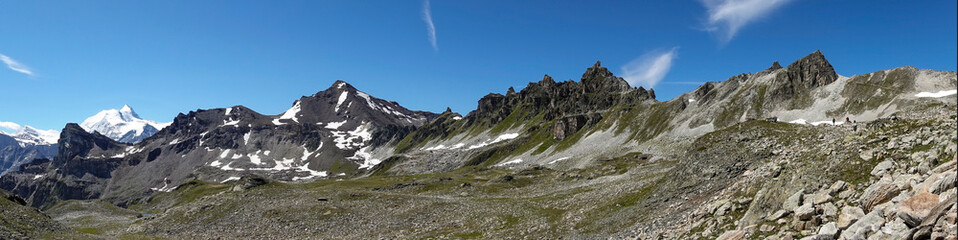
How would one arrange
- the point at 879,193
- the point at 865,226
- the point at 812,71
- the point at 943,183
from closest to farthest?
the point at 943,183, the point at 865,226, the point at 879,193, the point at 812,71

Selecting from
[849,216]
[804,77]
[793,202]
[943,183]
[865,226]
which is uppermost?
[804,77]

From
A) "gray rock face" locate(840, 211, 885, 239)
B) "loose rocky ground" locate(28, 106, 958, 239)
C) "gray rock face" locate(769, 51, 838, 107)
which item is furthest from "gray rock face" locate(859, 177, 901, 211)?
"gray rock face" locate(769, 51, 838, 107)

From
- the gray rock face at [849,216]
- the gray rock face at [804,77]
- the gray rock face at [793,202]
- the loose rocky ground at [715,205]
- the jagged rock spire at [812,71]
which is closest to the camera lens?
the gray rock face at [849,216]

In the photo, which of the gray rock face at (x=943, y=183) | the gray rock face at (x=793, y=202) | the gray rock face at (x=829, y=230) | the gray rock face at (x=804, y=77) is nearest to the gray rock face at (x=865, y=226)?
the gray rock face at (x=829, y=230)

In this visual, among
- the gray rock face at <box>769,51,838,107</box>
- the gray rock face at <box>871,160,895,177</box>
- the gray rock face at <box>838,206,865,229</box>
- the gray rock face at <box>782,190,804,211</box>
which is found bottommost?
the gray rock face at <box>838,206,865,229</box>

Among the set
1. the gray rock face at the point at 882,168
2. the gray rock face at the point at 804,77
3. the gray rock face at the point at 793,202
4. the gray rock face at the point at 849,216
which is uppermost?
the gray rock face at the point at 804,77

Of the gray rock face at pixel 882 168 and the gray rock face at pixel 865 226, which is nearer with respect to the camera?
the gray rock face at pixel 865 226

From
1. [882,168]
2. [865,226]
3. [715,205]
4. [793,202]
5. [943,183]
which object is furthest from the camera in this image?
[715,205]

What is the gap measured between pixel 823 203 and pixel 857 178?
3.07 metres

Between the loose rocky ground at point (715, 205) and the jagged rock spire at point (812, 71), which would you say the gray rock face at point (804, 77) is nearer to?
the jagged rock spire at point (812, 71)

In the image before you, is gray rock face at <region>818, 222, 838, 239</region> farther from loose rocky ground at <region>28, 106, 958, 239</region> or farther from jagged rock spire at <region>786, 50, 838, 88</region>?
jagged rock spire at <region>786, 50, 838, 88</region>

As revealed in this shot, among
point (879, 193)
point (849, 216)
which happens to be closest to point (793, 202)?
point (879, 193)

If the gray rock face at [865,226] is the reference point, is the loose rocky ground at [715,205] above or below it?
above

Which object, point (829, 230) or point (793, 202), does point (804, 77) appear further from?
point (829, 230)
